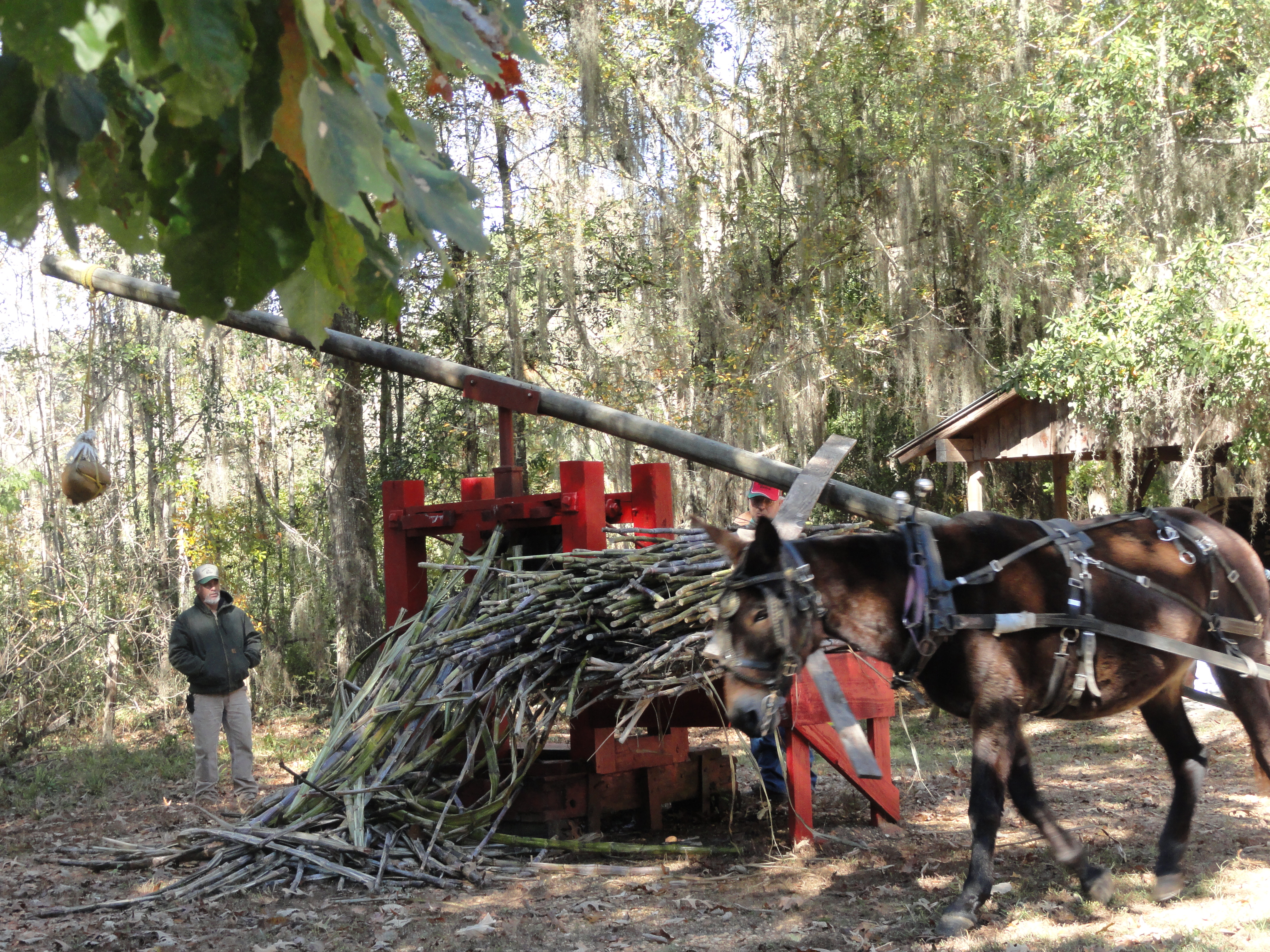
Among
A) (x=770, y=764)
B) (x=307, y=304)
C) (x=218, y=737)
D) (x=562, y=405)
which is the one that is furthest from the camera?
(x=218, y=737)

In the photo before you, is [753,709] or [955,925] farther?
[955,925]

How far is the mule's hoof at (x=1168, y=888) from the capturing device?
444 centimetres

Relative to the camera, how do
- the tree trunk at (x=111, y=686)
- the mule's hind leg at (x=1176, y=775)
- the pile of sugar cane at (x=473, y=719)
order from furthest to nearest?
the tree trunk at (x=111, y=686), the pile of sugar cane at (x=473, y=719), the mule's hind leg at (x=1176, y=775)

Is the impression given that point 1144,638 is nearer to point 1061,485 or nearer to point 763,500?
point 763,500

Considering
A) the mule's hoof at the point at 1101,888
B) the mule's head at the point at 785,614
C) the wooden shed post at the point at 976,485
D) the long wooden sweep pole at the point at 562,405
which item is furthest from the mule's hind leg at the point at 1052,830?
the wooden shed post at the point at 976,485

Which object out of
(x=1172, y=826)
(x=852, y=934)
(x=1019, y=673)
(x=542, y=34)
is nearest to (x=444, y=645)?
(x=852, y=934)

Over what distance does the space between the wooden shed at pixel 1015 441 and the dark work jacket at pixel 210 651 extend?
730cm

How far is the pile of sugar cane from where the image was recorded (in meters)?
5.07

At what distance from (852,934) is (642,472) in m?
3.04

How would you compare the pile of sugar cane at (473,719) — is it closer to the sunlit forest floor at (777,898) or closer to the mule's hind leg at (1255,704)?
the sunlit forest floor at (777,898)

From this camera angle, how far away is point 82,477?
6.62 metres

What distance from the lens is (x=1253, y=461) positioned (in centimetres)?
990

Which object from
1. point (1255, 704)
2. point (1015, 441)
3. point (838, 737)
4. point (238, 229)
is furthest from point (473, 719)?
point (1015, 441)

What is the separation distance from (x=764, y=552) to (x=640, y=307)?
37.5 feet
